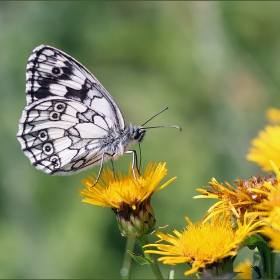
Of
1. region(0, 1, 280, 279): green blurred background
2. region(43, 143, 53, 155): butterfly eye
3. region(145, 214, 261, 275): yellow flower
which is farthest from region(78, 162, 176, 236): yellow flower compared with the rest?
region(0, 1, 280, 279): green blurred background

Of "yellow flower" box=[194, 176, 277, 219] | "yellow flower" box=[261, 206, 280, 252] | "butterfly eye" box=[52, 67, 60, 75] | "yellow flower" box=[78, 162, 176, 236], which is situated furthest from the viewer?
"butterfly eye" box=[52, 67, 60, 75]

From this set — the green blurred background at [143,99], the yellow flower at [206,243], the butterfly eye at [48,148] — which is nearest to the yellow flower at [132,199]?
the yellow flower at [206,243]

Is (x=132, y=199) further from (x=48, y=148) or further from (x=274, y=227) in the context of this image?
(x=48, y=148)

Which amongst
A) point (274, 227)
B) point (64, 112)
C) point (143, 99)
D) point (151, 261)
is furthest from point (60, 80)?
point (143, 99)

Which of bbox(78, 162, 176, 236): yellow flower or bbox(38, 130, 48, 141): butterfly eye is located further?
bbox(38, 130, 48, 141): butterfly eye

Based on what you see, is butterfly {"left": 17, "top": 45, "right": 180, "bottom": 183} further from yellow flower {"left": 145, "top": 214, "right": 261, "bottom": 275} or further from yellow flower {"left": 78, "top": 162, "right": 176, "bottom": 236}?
yellow flower {"left": 145, "top": 214, "right": 261, "bottom": 275}

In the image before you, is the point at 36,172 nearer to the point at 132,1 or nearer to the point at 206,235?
the point at 206,235

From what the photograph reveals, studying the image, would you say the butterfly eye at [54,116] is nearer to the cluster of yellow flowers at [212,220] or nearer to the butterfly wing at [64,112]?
the butterfly wing at [64,112]
